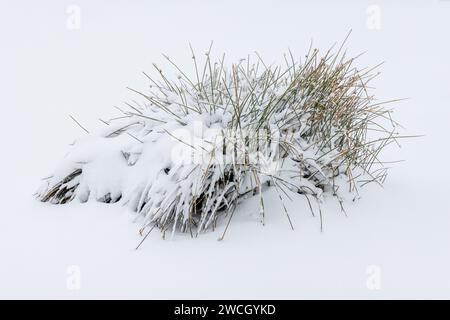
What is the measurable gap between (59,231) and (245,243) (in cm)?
107

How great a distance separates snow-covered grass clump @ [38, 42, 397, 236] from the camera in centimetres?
301

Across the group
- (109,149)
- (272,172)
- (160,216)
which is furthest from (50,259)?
(272,172)

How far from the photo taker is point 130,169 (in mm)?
3357

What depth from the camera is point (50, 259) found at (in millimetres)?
2875

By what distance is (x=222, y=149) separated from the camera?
3039 millimetres

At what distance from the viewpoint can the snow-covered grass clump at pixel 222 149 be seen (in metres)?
3.01

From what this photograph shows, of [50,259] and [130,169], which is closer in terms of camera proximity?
[50,259]

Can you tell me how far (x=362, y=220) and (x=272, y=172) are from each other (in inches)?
23.3
